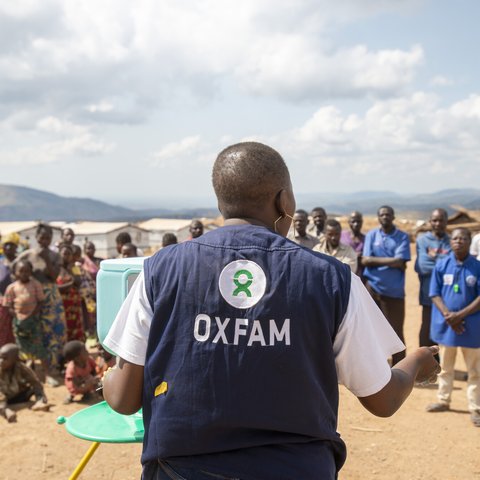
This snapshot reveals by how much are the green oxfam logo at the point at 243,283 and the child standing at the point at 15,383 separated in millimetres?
4611

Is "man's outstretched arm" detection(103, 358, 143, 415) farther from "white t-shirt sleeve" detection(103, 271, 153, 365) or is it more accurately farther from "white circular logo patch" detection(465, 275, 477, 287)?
"white circular logo patch" detection(465, 275, 477, 287)

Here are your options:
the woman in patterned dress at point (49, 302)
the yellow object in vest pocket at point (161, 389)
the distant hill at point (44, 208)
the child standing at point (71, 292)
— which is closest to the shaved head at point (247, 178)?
the yellow object in vest pocket at point (161, 389)

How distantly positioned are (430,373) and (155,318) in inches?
33.2

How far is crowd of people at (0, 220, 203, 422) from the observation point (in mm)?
5531

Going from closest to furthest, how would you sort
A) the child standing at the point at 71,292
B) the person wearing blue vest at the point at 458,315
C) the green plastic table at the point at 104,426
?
the green plastic table at the point at 104,426, the person wearing blue vest at the point at 458,315, the child standing at the point at 71,292

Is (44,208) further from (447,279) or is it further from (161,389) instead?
(161,389)

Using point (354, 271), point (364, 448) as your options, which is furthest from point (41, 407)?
point (354, 271)

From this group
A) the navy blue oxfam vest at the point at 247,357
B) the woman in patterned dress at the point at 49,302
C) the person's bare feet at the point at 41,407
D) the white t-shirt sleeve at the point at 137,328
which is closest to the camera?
the navy blue oxfam vest at the point at 247,357

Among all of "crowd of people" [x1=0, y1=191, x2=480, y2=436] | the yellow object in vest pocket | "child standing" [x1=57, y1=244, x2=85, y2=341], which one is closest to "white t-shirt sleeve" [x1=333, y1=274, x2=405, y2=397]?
the yellow object in vest pocket

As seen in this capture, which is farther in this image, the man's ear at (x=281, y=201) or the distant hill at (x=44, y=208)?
the distant hill at (x=44, y=208)

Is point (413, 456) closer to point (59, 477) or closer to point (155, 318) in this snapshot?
point (59, 477)

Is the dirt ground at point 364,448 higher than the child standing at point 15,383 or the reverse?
the reverse

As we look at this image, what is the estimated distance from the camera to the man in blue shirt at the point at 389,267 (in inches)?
232

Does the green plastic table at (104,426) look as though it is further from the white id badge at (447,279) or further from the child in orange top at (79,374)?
the white id badge at (447,279)
